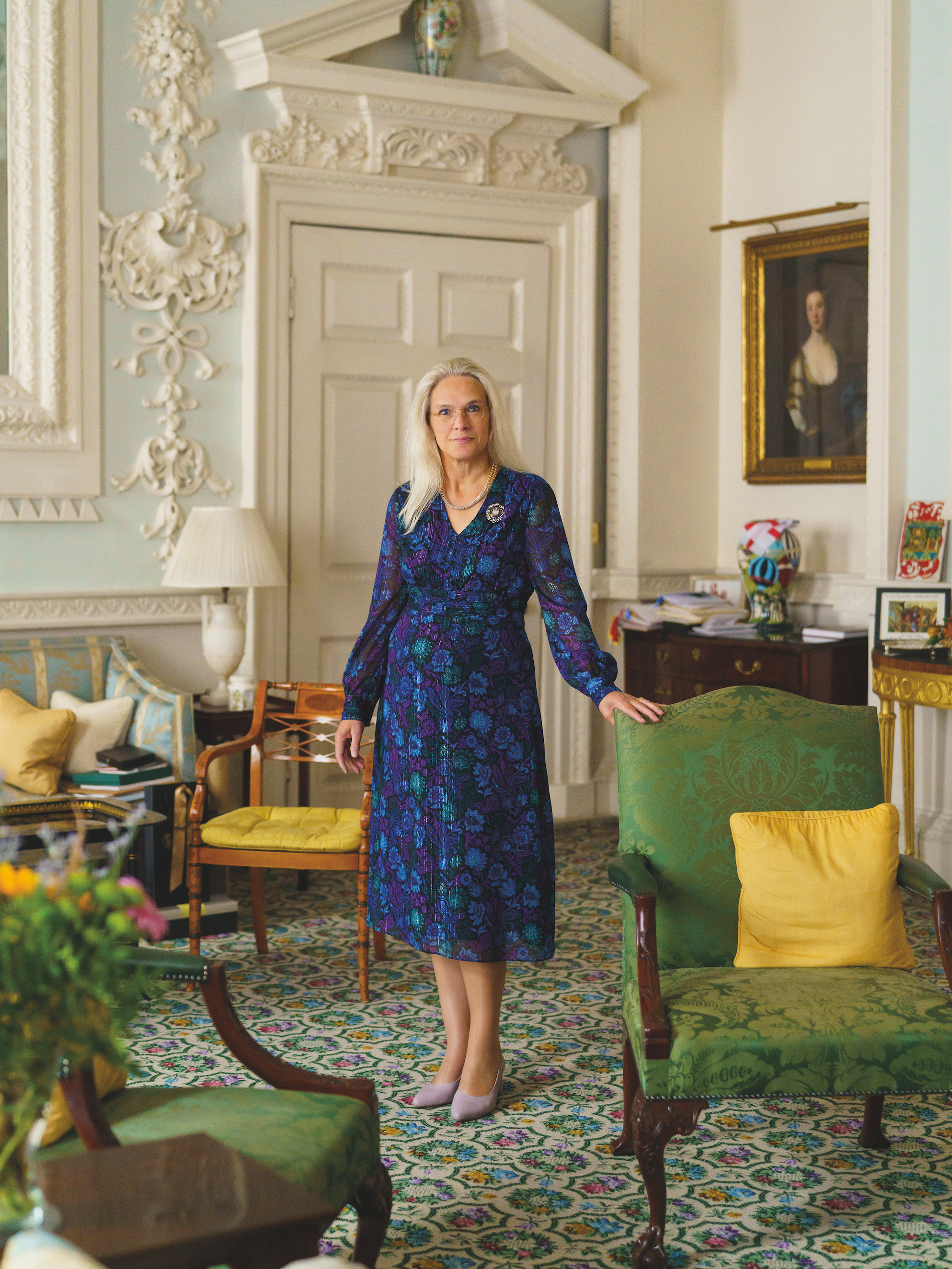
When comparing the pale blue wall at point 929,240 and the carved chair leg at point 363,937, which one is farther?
the pale blue wall at point 929,240

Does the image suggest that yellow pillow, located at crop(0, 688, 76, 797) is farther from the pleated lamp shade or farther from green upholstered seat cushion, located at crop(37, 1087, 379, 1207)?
green upholstered seat cushion, located at crop(37, 1087, 379, 1207)

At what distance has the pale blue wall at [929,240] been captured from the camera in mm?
5555

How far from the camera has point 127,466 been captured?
5.59 m

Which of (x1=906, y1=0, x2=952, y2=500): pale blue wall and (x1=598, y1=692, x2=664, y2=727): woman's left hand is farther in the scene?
(x1=906, y1=0, x2=952, y2=500): pale blue wall

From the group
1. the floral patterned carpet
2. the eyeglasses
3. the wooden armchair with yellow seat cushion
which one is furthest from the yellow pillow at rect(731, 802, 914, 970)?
the wooden armchair with yellow seat cushion

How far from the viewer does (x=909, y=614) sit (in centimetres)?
542

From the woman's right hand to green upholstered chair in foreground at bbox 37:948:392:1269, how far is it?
1141 millimetres

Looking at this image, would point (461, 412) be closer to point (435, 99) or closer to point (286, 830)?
point (286, 830)

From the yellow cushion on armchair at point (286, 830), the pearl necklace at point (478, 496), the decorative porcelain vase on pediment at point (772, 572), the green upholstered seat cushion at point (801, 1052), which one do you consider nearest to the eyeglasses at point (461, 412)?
the pearl necklace at point (478, 496)

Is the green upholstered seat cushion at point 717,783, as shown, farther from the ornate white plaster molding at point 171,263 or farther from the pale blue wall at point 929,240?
the ornate white plaster molding at point 171,263

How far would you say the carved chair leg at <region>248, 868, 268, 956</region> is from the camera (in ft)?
15.4

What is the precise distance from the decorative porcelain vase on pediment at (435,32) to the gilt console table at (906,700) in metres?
3.23

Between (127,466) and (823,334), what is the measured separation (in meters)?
3.15

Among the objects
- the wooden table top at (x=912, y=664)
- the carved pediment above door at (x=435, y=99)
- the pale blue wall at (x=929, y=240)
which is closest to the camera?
the wooden table top at (x=912, y=664)
